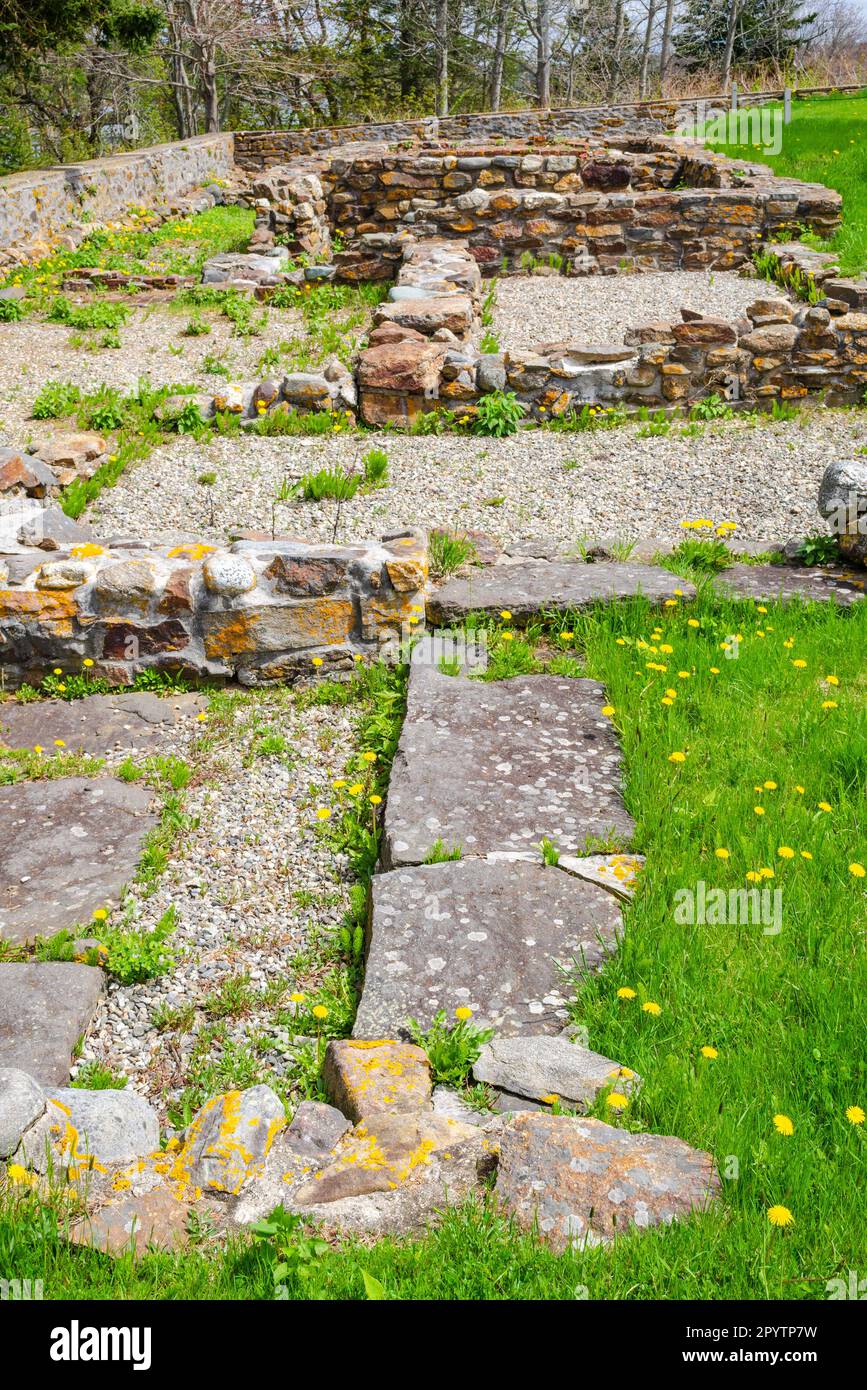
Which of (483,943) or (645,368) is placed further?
(645,368)

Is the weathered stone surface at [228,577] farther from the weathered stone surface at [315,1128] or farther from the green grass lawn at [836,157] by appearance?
the green grass lawn at [836,157]

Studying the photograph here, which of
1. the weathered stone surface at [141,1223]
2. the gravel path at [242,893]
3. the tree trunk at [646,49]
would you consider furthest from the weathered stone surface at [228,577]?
the tree trunk at [646,49]

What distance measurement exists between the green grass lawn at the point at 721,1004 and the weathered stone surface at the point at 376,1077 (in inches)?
16.7

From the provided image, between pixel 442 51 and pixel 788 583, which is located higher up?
pixel 442 51

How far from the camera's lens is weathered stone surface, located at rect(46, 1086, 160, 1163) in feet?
7.96

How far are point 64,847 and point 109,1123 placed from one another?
161cm

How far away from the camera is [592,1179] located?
2148mm

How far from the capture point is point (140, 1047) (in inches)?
121

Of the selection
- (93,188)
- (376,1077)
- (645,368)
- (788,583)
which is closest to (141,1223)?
(376,1077)

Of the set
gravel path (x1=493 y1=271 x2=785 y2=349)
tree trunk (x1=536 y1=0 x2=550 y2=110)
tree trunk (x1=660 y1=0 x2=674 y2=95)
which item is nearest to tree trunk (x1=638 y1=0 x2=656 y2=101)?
tree trunk (x1=660 y1=0 x2=674 y2=95)

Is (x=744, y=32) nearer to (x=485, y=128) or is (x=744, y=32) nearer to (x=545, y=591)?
(x=485, y=128)

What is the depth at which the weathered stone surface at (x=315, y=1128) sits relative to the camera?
240cm

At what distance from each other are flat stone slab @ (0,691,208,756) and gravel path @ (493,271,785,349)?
643 cm

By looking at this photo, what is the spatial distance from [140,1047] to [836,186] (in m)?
15.5
